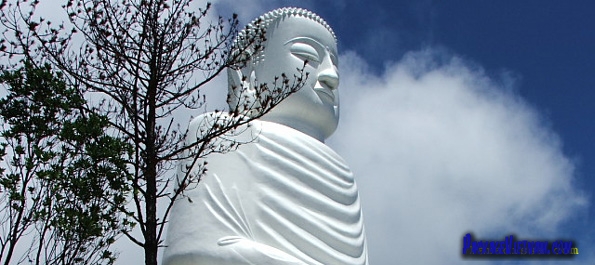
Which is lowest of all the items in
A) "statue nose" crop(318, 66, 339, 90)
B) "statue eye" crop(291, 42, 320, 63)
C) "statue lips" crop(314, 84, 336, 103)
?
"statue lips" crop(314, 84, 336, 103)

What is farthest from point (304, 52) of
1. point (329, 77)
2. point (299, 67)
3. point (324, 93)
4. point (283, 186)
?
point (283, 186)

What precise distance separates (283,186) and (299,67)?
145 centimetres

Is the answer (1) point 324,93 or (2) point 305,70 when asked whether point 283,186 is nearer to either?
(1) point 324,93

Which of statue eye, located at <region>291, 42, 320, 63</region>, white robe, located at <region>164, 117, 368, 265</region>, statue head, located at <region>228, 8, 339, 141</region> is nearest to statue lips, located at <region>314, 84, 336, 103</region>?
statue head, located at <region>228, 8, 339, 141</region>

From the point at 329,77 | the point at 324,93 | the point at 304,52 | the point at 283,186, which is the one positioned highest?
the point at 304,52

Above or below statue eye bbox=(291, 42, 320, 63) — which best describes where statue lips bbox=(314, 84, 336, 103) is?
below

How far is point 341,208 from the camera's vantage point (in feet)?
24.4

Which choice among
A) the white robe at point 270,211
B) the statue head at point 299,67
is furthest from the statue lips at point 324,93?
the white robe at point 270,211

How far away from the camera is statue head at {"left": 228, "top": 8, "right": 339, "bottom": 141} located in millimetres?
7812

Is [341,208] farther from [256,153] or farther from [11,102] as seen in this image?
[11,102]

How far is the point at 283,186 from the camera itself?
707 cm

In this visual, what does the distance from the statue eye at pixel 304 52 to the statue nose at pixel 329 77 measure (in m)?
0.17

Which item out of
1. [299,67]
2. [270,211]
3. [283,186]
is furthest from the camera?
[299,67]

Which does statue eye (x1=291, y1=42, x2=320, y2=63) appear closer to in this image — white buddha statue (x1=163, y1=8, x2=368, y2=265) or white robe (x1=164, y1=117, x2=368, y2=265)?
white buddha statue (x1=163, y1=8, x2=368, y2=265)
